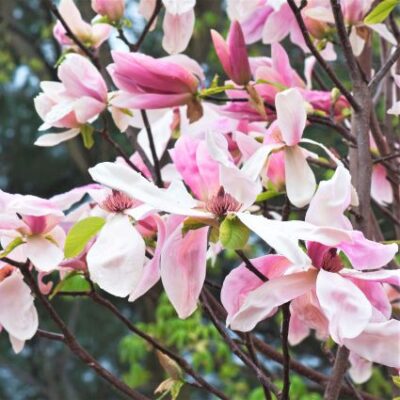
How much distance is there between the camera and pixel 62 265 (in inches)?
23.5

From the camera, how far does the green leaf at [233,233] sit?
43 cm

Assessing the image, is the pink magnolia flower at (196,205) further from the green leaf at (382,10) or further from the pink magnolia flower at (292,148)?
the green leaf at (382,10)

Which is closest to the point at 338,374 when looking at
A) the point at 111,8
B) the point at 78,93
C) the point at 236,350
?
the point at 236,350

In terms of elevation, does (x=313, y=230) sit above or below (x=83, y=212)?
above

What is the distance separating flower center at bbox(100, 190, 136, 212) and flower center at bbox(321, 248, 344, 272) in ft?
0.45

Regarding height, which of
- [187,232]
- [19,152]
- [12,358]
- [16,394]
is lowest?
[16,394]

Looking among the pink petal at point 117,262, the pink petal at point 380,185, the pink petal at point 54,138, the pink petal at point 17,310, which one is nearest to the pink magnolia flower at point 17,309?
the pink petal at point 17,310

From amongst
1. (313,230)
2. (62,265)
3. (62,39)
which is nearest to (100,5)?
(62,39)

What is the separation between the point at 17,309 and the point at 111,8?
0.35 metres

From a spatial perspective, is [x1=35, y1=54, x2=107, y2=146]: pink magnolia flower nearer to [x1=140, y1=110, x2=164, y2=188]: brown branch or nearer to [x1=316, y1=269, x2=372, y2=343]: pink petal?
[x1=140, y1=110, x2=164, y2=188]: brown branch

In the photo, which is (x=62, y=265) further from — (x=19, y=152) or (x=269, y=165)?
(x=19, y=152)

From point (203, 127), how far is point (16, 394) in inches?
189

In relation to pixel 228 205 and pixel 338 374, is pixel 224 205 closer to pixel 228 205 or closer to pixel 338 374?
pixel 228 205

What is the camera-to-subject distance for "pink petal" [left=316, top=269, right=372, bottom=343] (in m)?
0.40
